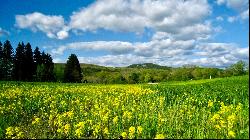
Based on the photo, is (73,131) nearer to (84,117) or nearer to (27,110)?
(84,117)

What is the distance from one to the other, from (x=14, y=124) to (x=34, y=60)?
81398 mm

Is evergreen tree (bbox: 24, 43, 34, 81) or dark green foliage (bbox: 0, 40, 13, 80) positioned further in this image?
evergreen tree (bbox: 24, 43, 34, 81)

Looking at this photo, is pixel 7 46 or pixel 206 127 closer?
pixel 206 127

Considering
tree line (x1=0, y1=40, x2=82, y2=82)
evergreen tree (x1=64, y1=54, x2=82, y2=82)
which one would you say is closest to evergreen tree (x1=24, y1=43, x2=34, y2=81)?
tree line (x1=0, y1=40, x2=82, y2=82)

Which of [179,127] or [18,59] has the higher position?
[18,59]

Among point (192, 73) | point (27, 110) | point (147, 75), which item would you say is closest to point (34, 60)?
point (147, 75)

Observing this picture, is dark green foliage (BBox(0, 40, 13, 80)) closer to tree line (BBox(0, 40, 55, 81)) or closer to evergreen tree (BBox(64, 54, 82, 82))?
tree line (BBox(0, 40, 55, 81))

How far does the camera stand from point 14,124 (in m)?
12.4

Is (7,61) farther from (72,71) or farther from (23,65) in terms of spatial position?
(72,71)

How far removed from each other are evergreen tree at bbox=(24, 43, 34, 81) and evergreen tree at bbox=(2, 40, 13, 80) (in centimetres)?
363

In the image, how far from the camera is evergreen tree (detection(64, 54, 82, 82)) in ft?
294

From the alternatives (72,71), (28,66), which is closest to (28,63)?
(28,66)

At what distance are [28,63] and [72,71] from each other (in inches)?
441

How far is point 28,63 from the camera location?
86000 millimetres
